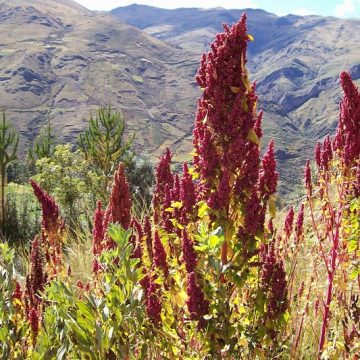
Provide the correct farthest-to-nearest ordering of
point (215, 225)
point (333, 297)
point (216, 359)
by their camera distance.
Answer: point (333, 297), point (215, 225), point (216, 359)

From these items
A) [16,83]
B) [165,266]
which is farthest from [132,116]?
[165,266]

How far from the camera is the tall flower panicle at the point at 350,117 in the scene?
2719 millimetres

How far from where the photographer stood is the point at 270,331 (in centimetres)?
231

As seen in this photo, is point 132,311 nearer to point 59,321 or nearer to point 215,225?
point 59,321

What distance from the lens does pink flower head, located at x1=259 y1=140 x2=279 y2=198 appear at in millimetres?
2443

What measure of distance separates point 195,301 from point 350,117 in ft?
4.79

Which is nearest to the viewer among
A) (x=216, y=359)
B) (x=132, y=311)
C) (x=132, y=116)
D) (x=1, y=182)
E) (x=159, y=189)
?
(x=132, y=311)

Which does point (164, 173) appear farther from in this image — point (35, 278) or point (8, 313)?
point (8, 313)

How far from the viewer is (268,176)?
2.46 m

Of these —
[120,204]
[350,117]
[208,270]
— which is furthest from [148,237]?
[350,117]

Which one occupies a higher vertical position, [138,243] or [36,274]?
[138,243]

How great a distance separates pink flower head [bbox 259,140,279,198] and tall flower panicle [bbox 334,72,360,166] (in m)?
0.53

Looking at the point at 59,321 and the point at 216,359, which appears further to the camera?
the point at 216,359

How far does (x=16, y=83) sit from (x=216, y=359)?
20983 cm
